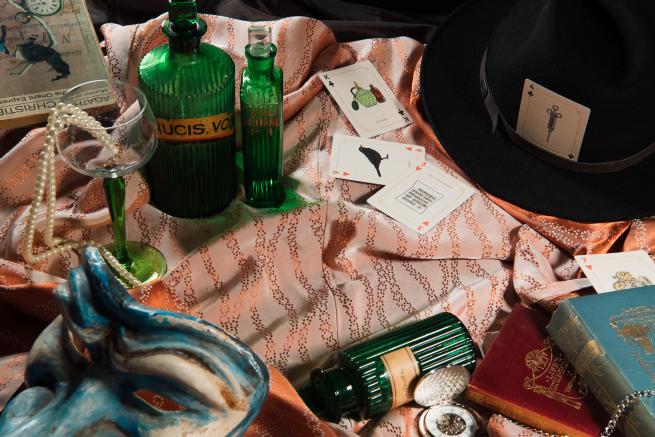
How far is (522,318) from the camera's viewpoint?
45.8 inches

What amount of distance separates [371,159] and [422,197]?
0.41 ft

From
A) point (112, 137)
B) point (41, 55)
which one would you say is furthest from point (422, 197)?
point (41, 55)

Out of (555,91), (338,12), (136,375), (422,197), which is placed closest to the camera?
(136,375)

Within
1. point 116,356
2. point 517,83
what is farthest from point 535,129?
point 116,356

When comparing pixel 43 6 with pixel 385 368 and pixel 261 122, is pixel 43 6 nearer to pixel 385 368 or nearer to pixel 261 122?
pixel 261 122

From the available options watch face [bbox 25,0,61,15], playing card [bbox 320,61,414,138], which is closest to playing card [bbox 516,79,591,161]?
playing card [bbox 320,61,414,138]

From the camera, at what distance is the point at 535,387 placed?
1.06 meters

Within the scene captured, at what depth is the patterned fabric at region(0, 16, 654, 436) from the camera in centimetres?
117

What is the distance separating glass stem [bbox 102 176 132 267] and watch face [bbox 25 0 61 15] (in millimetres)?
349

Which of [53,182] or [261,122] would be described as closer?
[53,182]

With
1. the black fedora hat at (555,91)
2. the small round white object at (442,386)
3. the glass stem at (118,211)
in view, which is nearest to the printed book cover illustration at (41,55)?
the glass stem at (118,211)

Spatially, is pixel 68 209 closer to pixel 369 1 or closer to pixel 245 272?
pixel 245 272

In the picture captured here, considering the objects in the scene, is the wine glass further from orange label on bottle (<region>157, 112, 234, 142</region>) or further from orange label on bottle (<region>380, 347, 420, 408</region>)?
orange label on bottle (<region>380, 347, 420, 408</region>)

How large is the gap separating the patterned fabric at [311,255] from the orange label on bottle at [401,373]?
0.13ft
